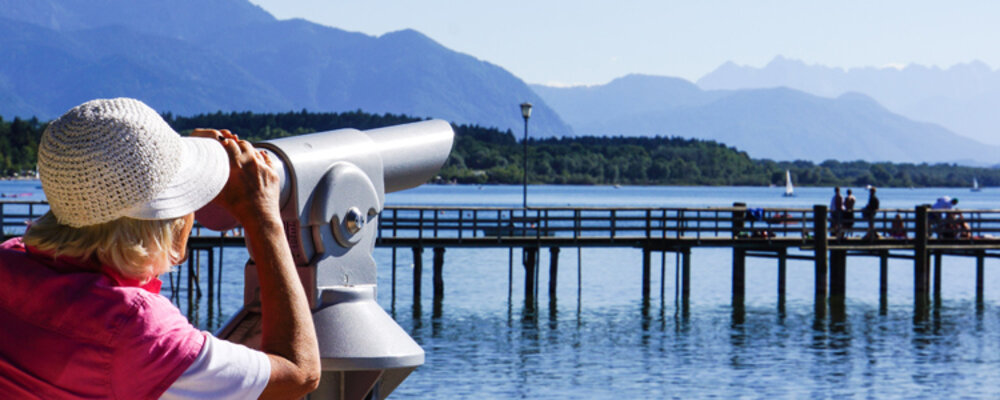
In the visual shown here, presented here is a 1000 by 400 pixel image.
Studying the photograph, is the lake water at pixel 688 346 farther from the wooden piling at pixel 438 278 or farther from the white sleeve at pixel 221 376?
the white sleeve at pixel 221 376

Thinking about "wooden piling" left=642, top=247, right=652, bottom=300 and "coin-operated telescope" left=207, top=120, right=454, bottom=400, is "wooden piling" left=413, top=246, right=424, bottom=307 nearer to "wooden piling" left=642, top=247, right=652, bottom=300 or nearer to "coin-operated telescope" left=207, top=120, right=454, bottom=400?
"wooden piling" left=642, top=247, right=652, bottom=300

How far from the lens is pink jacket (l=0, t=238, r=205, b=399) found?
1678 mm

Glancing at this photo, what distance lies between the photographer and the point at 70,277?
5.64ft

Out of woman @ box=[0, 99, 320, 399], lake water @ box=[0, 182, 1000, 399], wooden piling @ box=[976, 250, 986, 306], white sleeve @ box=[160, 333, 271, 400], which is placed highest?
woman @ box=[0, 99, 320, 399]

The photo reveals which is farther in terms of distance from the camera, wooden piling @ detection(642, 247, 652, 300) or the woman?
wooden piling @ detection(642, 247, 652, 300)

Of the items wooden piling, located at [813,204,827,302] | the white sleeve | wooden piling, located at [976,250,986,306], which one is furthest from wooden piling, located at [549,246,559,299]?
the white sleeve

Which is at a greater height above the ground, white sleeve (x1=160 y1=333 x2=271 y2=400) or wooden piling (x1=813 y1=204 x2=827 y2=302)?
white sleeve (x1=160 y1=333 x2=271 y2=400)

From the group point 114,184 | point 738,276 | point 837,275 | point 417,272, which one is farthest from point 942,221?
point 114,184

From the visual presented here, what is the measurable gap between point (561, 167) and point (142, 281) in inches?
7723

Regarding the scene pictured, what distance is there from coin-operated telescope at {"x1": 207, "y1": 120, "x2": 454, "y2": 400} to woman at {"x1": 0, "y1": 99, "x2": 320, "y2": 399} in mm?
536

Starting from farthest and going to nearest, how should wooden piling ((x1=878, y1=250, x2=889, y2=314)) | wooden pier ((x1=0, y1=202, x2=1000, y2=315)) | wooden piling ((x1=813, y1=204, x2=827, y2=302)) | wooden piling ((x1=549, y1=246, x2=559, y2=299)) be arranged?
wooden piling ((x1=878, y1=250, x2=889, y2=314))
wooden piling ((x1=549, y1=246, x2=559, y2=299))
wooden piling ((x1=813, y1=204, x2=827, y2=302))
wooden pier ((x1=0, y1=202, x2=1000, y2=315))

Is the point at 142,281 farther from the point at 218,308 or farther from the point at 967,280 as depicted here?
the point at 967,280

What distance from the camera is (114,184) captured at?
5.48 feet

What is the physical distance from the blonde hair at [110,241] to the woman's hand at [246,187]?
0.88 ft
